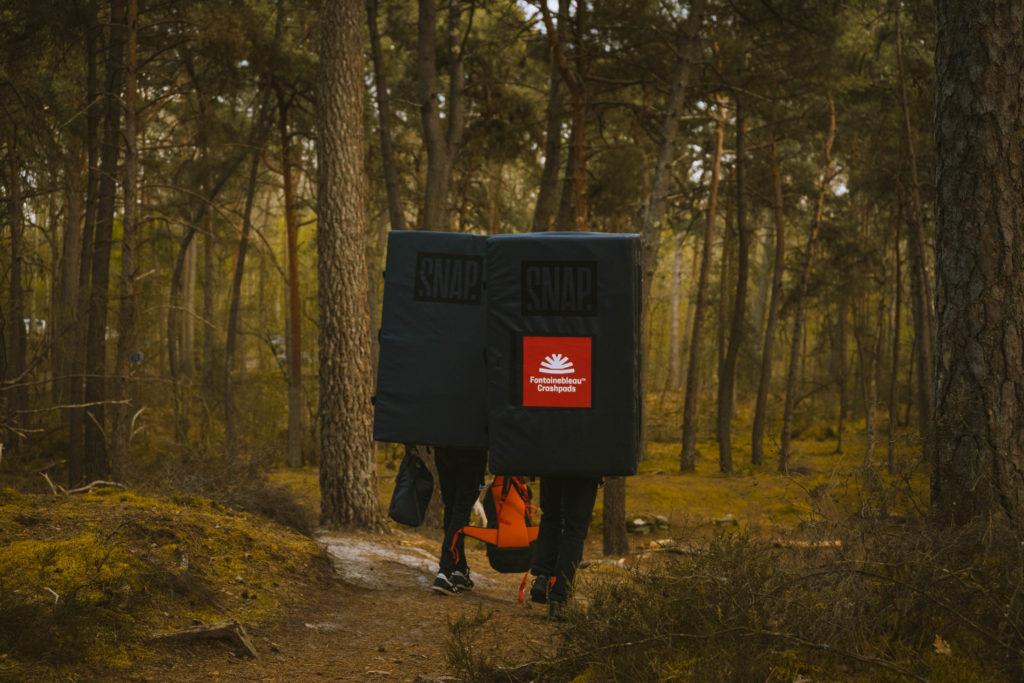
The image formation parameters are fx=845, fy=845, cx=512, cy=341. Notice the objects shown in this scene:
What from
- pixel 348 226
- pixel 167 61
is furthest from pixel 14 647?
pixel 167 61

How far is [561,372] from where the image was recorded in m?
4.11

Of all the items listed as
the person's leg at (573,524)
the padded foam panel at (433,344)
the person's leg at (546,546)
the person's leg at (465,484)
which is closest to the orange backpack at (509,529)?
the person's leg at (465,484)

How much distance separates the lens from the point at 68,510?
18.4 feet

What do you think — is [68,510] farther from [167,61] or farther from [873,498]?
[167,61]

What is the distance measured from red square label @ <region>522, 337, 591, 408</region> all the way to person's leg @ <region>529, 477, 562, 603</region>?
1036 mm

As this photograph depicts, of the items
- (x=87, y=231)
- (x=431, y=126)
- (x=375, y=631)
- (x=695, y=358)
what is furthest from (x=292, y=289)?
(x=375, y=631)

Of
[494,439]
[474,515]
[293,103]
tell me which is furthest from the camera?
[293,103]

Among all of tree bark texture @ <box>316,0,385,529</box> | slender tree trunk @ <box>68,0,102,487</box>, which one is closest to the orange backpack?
tree bark texture @ <box>316,0,385,529</box>

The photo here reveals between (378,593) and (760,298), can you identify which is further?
(760,298)

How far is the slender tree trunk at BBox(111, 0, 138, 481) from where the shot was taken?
11352 mm

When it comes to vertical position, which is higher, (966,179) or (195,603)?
(966,179)

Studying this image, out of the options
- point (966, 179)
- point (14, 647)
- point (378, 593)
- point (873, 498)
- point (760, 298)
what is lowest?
point (378, 593)

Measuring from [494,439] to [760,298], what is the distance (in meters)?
33.7

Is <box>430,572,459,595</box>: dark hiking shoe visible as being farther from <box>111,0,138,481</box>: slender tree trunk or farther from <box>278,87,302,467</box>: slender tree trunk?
<box>278,87,302,467</box>: slender tree trunk
